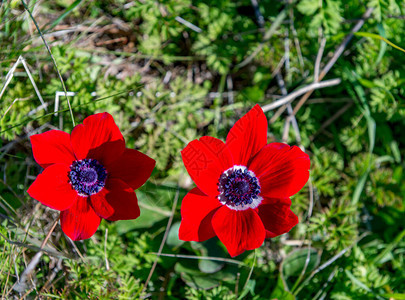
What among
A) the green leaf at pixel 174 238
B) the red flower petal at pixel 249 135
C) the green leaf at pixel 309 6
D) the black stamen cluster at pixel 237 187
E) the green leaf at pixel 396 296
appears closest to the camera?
the red flower petal at pixel 249 135

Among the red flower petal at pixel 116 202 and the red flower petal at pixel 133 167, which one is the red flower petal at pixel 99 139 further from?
the red flower petal at pixel 116 202

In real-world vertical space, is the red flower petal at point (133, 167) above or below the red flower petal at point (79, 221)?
above

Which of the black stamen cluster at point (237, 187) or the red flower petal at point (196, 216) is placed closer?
the red flower petal at point (196, 216)

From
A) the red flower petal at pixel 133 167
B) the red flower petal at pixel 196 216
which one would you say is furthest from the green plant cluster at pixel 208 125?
the red flower petal at pixel 196 216

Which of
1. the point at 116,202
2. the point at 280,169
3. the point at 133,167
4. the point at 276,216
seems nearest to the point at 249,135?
the point at 280,169

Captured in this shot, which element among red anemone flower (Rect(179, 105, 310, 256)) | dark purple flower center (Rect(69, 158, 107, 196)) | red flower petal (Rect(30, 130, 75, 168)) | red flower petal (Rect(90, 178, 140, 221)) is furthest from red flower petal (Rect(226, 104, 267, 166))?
red flower petal (Rect(30, 130, 75, 168))

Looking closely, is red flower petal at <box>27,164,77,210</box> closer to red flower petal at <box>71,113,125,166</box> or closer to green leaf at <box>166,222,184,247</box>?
red flower petal at <box>71,113,125,166</box>
